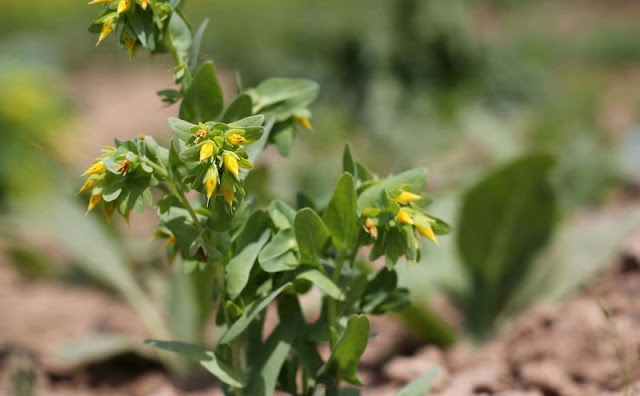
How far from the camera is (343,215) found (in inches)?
62.6

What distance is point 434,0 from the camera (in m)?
5.88

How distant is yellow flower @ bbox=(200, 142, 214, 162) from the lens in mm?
1321

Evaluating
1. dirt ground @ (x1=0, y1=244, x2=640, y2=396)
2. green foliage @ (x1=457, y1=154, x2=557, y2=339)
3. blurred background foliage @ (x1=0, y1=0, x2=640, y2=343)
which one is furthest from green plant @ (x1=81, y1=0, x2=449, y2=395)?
green foliage @ (x1=457, y1=154, x2=557, y2=339)

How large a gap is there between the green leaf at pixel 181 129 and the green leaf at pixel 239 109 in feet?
0.79

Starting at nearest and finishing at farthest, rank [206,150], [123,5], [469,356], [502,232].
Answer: [206,150] < [123,5] < [469,356] < [502,232]

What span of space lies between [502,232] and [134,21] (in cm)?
142

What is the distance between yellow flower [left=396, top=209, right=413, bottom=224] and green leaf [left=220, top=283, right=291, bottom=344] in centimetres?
25

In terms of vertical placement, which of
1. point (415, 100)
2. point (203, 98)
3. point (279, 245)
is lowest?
point (415, 100)

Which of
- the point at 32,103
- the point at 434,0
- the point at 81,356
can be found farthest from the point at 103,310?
the point at 434,0

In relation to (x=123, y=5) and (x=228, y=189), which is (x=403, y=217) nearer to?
(x=228, y=189)

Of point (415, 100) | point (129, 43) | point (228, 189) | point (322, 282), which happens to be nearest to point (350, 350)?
point (322, 282)

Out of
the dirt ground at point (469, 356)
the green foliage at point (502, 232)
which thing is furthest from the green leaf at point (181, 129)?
the green foliage at point (502, 232)

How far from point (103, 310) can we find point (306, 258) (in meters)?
1.85

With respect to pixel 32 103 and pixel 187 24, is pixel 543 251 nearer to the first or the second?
pixel 187 24
